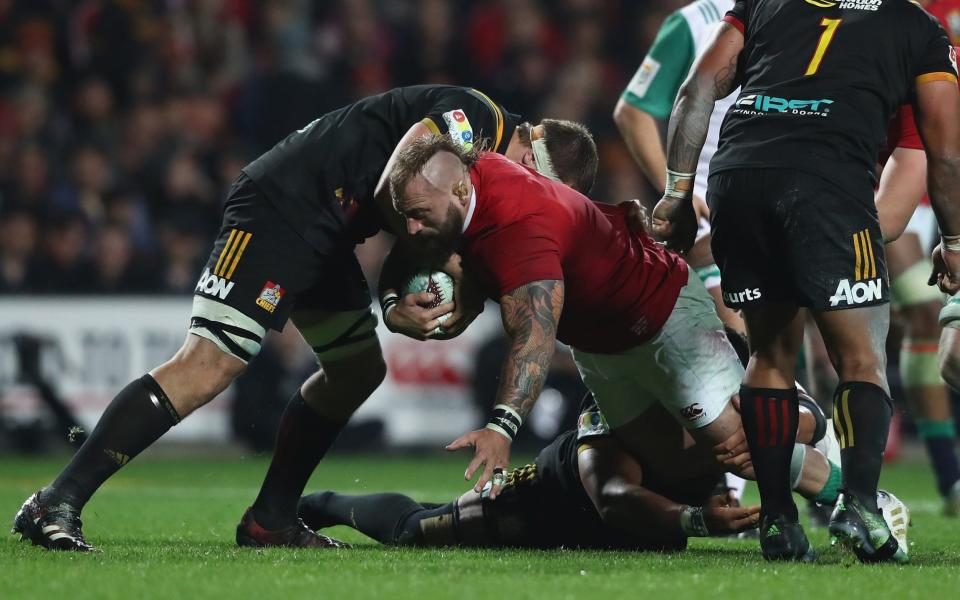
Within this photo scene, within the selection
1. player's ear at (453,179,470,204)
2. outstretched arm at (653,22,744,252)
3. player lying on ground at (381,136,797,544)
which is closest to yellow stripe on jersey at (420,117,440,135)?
player lying on ground at (381,136,797,544)

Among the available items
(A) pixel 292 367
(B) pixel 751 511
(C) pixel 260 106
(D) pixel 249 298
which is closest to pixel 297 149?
(D) pixel 249 298

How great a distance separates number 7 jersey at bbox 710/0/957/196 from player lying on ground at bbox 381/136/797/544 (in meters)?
0.52

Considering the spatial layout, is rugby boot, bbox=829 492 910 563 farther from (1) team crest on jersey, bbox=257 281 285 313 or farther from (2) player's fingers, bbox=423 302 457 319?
(1) team crest on jersey, bbox=257 281 285 313

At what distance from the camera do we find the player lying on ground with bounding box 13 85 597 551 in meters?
4.77

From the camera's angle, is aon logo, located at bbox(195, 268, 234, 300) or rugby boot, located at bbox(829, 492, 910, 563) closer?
rugby boot, located at bbox(829, 492, 910, 563)

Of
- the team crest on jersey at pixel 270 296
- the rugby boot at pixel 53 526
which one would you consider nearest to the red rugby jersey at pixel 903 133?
the team crest on jersey at pixel 270 296

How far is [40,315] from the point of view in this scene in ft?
37.0

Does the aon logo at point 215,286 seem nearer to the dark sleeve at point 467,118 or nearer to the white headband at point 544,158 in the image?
the dark sleeve at point 467,118

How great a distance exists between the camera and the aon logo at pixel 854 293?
4.46 metres

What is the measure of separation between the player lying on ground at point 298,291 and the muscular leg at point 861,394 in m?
1.15

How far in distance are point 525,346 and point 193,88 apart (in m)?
9.83

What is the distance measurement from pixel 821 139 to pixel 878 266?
45cm

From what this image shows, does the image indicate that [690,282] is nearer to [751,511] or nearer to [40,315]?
[751,511]

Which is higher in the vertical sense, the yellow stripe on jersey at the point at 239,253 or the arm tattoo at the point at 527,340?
the yellow stripe on jersey at the point at 239,253
